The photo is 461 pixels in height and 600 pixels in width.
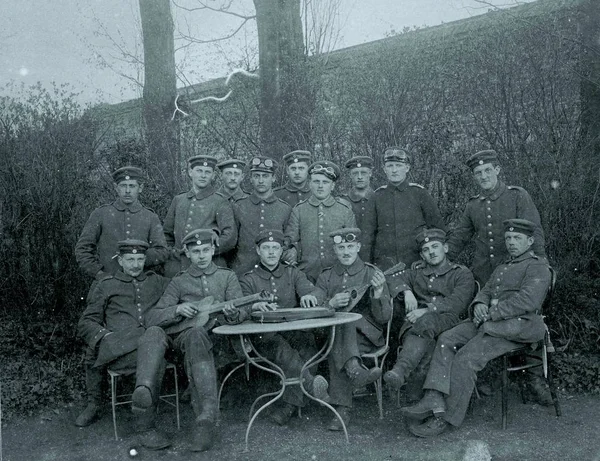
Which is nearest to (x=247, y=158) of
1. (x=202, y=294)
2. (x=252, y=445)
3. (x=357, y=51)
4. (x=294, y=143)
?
(x=294, y=143)

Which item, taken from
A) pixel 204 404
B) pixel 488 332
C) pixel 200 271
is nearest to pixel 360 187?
pixel 200 271

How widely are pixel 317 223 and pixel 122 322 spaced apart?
1.97 meters

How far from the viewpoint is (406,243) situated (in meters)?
6.00

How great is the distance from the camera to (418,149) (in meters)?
7.48

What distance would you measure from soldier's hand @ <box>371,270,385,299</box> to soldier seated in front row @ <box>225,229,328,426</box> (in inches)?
18.7

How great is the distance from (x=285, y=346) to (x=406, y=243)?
1685 mm

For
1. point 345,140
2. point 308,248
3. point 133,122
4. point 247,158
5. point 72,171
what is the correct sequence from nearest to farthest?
point 308,248
point 72,171
point 345,140
point 247,158
point 133,122

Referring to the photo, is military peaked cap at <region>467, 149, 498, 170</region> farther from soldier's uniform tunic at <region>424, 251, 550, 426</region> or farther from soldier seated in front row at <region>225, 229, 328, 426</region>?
soldier seated in front row at <region>225, 229, 328, 426</region>

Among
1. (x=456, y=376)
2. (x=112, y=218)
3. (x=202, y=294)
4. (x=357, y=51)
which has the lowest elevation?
(x=456, y=376)

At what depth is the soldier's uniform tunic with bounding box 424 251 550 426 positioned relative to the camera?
4738 millimetres

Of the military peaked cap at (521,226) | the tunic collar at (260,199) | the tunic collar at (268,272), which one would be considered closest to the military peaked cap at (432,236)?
the military peaked cap at (521,226)

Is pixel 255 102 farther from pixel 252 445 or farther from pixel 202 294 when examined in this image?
pixel 252 445

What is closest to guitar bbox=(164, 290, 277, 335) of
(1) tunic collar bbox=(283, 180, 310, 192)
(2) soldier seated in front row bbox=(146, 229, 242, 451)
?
(2) soldier seated in front row bbox=(146, 229, 242, 451)

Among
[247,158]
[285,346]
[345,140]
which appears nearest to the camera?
[285,346]
